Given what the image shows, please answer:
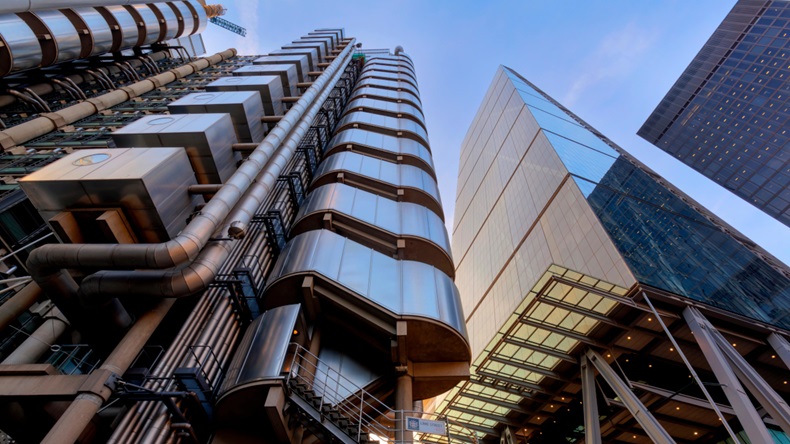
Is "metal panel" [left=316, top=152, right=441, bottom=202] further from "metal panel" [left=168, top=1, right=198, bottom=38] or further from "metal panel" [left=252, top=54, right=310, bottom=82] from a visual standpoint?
"metal panel" [left=168, top=1, right=198, bottom=38]

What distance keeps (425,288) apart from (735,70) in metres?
122

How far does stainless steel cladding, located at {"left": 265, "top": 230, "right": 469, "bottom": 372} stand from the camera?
9.34 m

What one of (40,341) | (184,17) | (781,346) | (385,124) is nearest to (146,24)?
(184,17)

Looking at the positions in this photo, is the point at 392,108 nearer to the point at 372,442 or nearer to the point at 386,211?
the point at 386,211

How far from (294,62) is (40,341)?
20.7 m

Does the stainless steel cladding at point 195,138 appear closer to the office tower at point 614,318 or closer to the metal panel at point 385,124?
the metal panel at point 385,124

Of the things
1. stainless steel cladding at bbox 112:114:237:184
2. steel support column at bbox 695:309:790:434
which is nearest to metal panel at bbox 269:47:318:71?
stainless steel cladding at bbox 112:114:237:184

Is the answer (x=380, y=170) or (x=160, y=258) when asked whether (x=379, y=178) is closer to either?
(x=380, y=170)

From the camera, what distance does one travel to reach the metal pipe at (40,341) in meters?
8.54

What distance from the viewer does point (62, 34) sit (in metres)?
17.4

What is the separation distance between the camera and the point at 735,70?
87.5m

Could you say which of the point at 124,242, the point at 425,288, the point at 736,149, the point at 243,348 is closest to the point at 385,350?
the point at 425,288

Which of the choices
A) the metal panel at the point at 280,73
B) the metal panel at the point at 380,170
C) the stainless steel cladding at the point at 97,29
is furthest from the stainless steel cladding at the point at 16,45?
the metal panel at the point at 380,170

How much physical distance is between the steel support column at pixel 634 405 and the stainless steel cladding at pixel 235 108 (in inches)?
752
